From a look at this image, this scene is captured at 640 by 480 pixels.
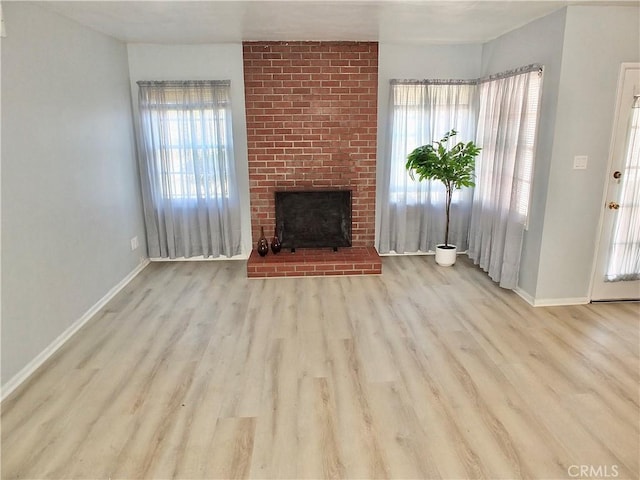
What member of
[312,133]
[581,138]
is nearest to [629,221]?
[581,138]

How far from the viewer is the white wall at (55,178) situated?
2572 mm

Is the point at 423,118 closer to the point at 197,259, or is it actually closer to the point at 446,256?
the point at 446,256

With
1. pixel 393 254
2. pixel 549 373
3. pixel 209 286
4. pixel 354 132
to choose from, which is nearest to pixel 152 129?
pixel 209 286

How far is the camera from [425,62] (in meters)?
4.63

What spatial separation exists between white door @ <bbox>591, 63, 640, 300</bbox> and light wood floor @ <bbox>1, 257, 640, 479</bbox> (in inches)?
11.0

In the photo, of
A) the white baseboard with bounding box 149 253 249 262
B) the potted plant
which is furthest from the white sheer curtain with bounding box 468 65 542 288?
the white baseboard with bounding box 149 253 249 262

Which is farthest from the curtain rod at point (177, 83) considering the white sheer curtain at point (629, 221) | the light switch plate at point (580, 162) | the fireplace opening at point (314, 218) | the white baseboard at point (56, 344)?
the white sheer curtain at point (629, 221)

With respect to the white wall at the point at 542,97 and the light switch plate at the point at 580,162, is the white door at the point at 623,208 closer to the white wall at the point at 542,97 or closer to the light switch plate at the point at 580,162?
the light switch plate at the point at 580,162

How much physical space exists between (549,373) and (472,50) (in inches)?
141

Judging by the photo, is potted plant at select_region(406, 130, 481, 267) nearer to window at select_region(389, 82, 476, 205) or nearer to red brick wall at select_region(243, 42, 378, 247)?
window at select_region(389, 82, 476, 205)

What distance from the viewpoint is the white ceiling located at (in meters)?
2.93

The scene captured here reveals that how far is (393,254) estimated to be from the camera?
5125mm

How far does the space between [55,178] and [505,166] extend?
382 cm

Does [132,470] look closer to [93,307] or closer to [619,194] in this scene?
Answer: [93,307]
